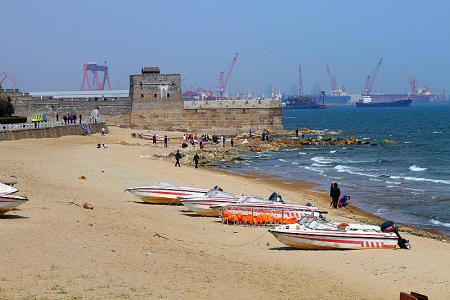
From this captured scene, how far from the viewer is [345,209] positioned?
86.5 feet

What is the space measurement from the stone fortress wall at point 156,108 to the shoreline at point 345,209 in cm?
2417

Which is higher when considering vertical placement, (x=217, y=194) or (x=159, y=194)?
(x=217, y=194)

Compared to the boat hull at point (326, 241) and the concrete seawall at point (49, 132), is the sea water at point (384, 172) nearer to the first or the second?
the boat hull at point (326, 241)

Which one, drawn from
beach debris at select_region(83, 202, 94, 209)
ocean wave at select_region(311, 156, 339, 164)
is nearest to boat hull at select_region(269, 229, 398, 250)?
beach debris at select_region(83, 202, 94, 209)

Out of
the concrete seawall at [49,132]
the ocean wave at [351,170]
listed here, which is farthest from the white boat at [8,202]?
the concrete seawall at [49,132]

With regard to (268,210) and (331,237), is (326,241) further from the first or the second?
(268,210)

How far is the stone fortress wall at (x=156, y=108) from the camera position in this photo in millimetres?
64375

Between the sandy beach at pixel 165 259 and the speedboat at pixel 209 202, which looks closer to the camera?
the sandy beach at pixel 165 259

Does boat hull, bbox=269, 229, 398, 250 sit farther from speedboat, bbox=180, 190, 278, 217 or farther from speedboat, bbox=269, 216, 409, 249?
speedboat, bbox=180, 190, 278, 217

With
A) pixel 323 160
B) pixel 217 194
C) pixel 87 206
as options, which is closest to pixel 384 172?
pixel 323 160

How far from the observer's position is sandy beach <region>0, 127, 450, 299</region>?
39.5 ft

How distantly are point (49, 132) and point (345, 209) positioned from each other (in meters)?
27.3

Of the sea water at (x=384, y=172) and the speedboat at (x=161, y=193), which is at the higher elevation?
the speedboat at (x=161, y=193)

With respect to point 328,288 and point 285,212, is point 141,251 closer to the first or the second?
point 328,288
